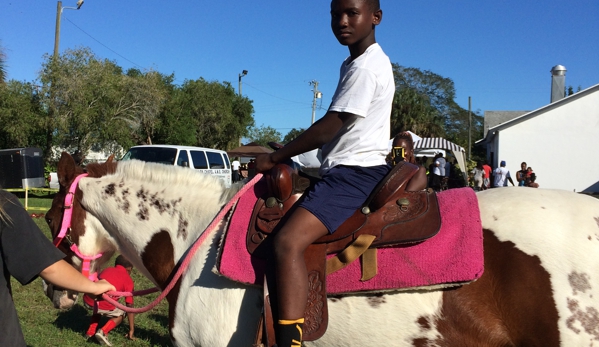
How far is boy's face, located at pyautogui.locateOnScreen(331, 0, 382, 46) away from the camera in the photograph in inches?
98.0

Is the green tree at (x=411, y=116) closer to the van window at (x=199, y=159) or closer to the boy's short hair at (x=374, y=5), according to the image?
the van window at (x=199, y=159)

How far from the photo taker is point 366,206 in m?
2.39

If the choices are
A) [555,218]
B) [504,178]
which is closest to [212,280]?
[555,218]

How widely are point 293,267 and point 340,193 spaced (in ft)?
1.43

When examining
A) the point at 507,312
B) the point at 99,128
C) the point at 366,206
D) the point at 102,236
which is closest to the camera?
the point at 507,312

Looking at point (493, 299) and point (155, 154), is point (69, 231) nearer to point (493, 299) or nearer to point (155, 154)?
point (493, 299)

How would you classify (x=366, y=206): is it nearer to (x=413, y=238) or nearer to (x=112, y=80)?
(x=413, y=238)

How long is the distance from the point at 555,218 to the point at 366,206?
2.99ft

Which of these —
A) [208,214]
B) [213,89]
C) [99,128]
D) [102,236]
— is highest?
[213,89]

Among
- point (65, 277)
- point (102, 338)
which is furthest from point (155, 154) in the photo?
point (65, 277)

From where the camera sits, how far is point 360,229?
235cm

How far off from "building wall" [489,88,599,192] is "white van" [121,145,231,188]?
1831 cm

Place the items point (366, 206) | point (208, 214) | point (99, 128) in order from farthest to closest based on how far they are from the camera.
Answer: point (99, 128) < point (208, 214) < point (366, 206)

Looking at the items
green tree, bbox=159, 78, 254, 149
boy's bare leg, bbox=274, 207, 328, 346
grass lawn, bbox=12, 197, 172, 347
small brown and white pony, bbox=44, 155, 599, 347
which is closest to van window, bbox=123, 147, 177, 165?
grass lawn, bbox=12, 197, 172, 347
